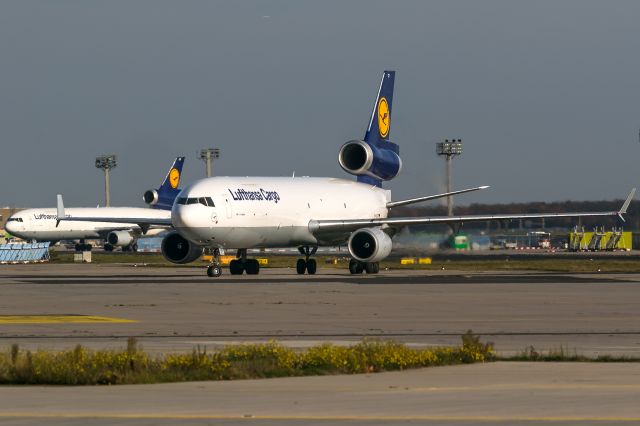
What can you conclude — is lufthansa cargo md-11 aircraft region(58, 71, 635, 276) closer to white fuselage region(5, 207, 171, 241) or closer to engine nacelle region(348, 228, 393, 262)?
engine nacelle region(348, 228, 393, 262)

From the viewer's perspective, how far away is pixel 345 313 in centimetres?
3344

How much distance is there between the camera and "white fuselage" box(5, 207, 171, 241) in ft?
395

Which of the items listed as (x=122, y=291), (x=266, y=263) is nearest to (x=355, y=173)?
(x=266, y=263)

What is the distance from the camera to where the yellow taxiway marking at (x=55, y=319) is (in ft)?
101

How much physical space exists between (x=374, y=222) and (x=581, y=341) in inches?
1488

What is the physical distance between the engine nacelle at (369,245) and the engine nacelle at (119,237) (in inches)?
2790

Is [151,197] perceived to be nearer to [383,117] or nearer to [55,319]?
[383,117]

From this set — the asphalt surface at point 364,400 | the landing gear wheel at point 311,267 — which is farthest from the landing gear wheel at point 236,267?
the asphalt surface at point 364,400

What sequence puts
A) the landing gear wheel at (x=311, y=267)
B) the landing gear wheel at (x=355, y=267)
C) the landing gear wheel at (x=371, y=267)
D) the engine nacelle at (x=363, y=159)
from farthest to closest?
1. the engine nacelle at (x=363, y=159)
2. the landing gear wheel at (x=311, y=267)
3. the landing gear wheel at (x=355, y=267)
4. the landing gear wheel at (x=371, y=267)

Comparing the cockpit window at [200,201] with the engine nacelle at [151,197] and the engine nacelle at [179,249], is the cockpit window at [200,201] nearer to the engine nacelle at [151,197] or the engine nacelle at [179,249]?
the engine nacelle at [179,249]

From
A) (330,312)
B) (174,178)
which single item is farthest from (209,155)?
(330,312)

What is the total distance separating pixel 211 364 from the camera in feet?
59.5

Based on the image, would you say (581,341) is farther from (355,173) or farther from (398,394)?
(355,173)

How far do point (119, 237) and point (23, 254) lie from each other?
25.4 m
